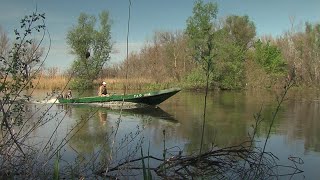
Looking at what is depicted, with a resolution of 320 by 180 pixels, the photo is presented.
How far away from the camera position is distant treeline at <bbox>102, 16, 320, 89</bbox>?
3794 cm

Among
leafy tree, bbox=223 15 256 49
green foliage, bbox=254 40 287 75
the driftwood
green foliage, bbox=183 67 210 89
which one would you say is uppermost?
leafy tree, bbox=223 15 256 49

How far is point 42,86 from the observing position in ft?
106

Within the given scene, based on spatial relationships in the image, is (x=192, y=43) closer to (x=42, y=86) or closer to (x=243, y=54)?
(x=243, y=54)

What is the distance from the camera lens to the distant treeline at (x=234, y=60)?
37938mm

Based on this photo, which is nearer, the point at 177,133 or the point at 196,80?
the point at 177,133

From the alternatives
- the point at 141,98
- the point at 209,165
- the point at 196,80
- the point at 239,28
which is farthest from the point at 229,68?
the point at 209,165

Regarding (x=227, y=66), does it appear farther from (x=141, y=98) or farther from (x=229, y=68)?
(x=141, y=98)

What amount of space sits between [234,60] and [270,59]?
5.19 meters

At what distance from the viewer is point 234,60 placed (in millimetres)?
40031

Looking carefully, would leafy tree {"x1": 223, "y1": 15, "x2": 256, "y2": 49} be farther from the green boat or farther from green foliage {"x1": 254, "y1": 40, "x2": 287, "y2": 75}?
the green boat

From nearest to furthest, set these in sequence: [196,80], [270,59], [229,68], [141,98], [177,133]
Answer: [177,133]
[141,98]
[196,80]
[229,68]
[270,59]

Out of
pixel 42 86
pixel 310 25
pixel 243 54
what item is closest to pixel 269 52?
pixel 243 54

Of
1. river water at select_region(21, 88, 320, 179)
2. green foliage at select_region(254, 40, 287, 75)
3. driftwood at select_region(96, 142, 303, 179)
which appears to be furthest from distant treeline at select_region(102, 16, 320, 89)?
driftwood at select_region(96, 142, 303, 179)

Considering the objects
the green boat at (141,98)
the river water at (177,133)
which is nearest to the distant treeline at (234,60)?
the green boat at (141,98)
